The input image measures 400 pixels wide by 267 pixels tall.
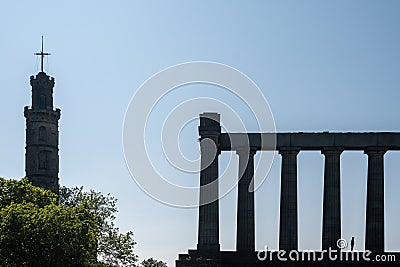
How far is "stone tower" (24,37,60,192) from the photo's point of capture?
13100 cm

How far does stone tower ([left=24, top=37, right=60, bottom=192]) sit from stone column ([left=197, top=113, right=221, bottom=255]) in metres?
46.2

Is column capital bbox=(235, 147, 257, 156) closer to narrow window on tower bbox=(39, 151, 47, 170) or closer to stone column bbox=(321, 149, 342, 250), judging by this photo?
stone column bbox=(321, 149, 342, 250)

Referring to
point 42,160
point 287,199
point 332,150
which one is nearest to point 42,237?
point 287,199

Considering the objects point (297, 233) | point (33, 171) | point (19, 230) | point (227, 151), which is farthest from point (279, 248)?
point (33, 171)

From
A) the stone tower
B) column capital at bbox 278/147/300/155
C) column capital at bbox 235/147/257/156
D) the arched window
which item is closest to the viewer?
column capital at bbox 278/147/300/155

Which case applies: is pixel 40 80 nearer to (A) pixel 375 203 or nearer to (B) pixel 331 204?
(B) pixel 331 204

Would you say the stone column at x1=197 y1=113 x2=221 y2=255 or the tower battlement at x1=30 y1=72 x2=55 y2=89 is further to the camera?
the tower battlement at x1=30 y1=72 x2=55 y2=89

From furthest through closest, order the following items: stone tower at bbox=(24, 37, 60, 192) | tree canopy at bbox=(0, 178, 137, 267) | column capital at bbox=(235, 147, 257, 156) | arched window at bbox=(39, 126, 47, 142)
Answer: arched window at bbox=(39, 126, 47, 142) → stone tower at bbox=(24, 37, 60, 192) → column capital at bbox=(235, 147, 257, 156) → tree canopy at bbox=(0, 178, 137, 267)

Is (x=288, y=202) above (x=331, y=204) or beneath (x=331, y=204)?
above

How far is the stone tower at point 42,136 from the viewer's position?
430 ft

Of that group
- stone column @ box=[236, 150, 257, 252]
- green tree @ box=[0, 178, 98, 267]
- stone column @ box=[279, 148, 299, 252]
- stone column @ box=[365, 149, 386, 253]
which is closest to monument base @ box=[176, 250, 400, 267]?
stone column @ box=[279, 148, 299, 252]

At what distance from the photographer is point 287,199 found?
297ft

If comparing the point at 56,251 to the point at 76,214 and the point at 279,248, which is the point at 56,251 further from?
the point at 279,248

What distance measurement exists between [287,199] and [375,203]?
9.48 m
